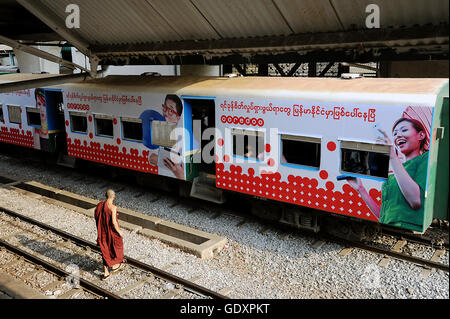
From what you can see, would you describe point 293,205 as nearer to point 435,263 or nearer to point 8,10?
point 435,263

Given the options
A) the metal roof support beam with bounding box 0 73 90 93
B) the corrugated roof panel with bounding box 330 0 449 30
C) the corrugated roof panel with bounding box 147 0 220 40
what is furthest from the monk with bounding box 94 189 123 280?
the metal roof support beam with bounding box 0 73 90 93

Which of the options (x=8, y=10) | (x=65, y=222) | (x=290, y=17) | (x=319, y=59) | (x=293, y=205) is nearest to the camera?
(x=290, y=17)

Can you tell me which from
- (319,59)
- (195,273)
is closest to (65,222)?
(195,273)

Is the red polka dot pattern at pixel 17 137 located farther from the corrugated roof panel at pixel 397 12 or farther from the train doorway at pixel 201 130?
the corrugated roof panel at pixel 397 12

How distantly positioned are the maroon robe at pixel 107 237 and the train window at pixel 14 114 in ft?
34.2

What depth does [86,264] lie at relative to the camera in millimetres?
8930

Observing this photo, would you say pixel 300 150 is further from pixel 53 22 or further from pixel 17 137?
pixel 17 137

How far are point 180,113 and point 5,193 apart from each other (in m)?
6.56

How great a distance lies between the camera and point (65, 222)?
36.5 ft

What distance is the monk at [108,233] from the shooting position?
26.0 ft

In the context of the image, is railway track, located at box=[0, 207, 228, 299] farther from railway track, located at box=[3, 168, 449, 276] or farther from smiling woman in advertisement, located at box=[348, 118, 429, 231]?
smiling woman in advertisement, located at box=[348, 118, 429, 231]

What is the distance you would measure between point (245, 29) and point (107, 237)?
4.99 m

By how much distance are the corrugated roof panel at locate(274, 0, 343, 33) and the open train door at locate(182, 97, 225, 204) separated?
353 cm

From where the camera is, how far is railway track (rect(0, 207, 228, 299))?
777cm
